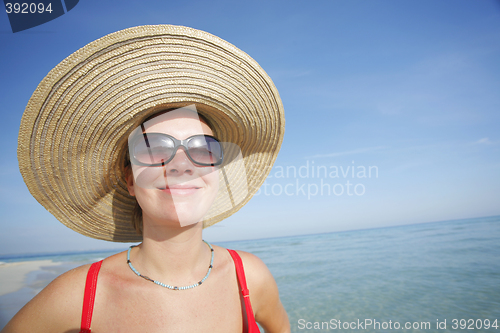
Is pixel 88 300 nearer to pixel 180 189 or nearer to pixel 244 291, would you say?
pixel 180 189

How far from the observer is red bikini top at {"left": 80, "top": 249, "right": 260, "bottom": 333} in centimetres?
145

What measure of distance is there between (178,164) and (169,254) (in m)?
0.58

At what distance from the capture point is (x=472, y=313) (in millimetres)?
6449

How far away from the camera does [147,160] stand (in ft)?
4.97

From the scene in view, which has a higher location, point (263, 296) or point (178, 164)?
point (178, 164)

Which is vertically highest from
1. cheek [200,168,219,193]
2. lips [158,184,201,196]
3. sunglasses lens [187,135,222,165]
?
sunglasses lens [187,135,222,165]

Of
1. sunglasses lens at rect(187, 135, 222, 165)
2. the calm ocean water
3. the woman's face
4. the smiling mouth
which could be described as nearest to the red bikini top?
the woman's face

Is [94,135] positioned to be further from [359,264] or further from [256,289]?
[359,264]

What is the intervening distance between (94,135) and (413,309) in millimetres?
8445

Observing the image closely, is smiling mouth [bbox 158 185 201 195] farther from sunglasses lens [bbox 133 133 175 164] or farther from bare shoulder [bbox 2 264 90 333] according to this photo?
bare shoulder [bbox 2 264 90 333]

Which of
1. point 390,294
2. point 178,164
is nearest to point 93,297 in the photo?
point 178,164

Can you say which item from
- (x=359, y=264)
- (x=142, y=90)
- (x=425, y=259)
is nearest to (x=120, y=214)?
(x=142, y=90)

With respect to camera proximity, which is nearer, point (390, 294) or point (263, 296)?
point (263, 296)

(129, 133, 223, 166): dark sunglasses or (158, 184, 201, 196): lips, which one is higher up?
(129, 133, 223, 166): dark sunglasses
